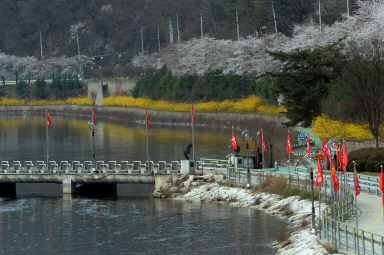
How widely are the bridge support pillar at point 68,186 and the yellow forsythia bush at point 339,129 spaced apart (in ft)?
74.1

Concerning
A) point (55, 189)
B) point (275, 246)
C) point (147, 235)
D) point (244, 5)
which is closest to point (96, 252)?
point (147, 235)

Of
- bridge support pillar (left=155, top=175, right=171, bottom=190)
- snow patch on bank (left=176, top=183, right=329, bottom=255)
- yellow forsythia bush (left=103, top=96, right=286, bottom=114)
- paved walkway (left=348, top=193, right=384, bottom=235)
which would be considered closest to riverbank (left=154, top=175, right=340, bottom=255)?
snow patch on bank (left=176, top=183, right=329, bottom=255)

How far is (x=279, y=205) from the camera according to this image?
65.0m

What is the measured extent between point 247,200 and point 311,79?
31221 millimetres

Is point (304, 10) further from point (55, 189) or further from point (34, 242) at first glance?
point (34, 242)

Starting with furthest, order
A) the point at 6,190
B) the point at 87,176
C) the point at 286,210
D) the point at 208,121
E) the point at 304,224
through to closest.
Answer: the point at 208,121 < the point at 6,190 < the point at 87,176 < the point at 286,210 < the point at 304,224

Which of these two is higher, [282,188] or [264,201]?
[282,188]

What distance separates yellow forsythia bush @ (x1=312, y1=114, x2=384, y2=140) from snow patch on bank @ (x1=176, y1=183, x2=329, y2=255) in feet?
48.1

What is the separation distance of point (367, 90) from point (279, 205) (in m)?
20.8

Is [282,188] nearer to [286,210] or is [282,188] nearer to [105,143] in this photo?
[286,210]

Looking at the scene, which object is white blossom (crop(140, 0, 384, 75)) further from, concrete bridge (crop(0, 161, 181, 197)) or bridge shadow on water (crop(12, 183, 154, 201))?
concrete bridge (crop(0, 161, 181, 197))

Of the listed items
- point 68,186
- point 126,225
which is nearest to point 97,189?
point 68,186

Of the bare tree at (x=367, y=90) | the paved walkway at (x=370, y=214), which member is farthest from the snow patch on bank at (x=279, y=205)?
the bare tree at (x=367, y=90)

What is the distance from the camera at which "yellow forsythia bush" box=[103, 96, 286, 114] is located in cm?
13273
